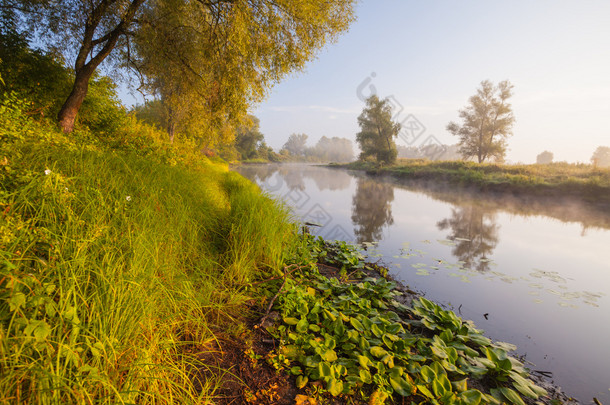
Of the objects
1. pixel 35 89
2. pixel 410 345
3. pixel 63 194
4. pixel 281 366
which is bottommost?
pixel 410 345

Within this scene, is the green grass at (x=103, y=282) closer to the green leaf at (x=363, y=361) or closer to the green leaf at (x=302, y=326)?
the green leaf at (x=302, y=326)

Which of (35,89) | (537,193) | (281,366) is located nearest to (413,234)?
(281,366)

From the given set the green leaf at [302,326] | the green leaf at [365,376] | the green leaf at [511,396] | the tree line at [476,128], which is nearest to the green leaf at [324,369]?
the green leaf at [365,376]

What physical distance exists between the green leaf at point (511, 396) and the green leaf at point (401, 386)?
0.79 m

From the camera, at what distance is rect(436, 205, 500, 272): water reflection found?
16.9ft

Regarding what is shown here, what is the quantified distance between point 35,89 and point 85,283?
348 inches

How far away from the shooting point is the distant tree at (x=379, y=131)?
39.6 meters

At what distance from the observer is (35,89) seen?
6512 mm

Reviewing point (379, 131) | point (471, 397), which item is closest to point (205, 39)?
point (471, 397)

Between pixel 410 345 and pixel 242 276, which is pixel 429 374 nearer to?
pixel 410 345

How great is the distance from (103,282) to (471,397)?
257cm

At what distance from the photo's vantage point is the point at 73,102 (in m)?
6.24

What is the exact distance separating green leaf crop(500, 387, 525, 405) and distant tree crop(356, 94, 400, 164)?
40.2 meters

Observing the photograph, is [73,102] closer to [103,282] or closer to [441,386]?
[103,282]
